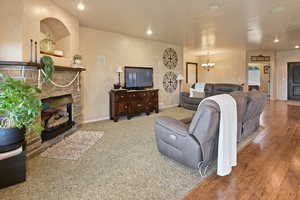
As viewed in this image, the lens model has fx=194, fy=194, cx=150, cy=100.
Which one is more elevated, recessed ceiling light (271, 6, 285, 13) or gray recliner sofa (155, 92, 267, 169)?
recessed ceiling light (271, 6, 285, 13)

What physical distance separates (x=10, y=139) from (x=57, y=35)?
2.72 metres

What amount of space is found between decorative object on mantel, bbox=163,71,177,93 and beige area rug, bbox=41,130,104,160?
4.08m

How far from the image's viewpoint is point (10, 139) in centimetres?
222

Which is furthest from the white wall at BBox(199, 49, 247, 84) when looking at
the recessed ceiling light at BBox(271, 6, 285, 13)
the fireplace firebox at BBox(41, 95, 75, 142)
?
the fireplace firebox at BBox(41, 95, 75, 142)

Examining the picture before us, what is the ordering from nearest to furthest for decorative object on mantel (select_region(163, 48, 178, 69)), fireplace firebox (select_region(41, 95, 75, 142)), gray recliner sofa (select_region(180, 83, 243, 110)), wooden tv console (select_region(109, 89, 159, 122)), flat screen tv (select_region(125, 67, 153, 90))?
fireplace firebox (select_region(41, 95, 75, 142)), wooden tv console (select_region(109, 89, 159, 122)), flat screen tv (select_region(125, 67, 153, 90)), gray recliner sofa (select_region(180, 83, 243, 110)), decorative object on mantel (select_region(163, 48, 178, 69))

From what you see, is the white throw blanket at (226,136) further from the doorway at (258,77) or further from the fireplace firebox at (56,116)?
the doorway at (258,77)

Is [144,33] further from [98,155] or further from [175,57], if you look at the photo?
[98,155]

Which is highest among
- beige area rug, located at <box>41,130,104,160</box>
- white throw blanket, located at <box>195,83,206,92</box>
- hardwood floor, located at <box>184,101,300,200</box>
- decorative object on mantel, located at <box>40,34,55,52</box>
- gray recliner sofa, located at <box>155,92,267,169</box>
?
decorative object on mantel, located at <box>40,34,55,52</box>

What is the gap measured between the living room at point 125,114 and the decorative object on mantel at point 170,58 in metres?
0.42

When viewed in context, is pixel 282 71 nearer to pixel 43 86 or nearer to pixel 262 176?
pixel 262 176

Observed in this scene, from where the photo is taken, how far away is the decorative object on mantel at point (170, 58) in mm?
7612

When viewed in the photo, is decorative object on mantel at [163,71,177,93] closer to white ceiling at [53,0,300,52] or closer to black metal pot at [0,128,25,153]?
white ceiling at [53,0,300,52]

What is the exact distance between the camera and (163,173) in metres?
2.41

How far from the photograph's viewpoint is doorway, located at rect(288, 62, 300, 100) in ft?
30.8
